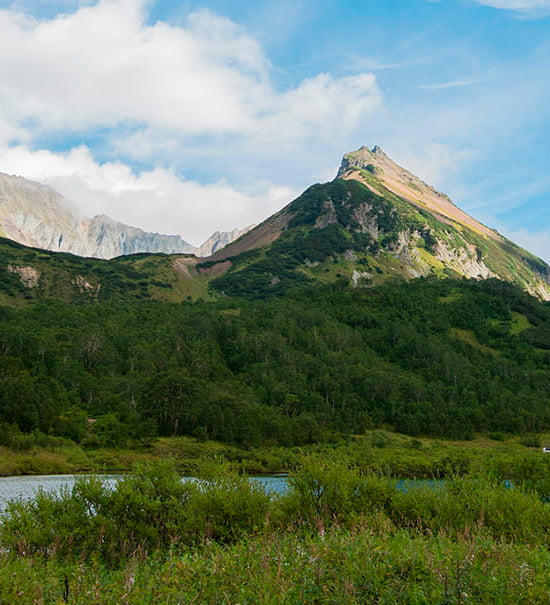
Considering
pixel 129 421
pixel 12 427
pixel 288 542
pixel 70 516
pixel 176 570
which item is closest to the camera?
pixel 176 570

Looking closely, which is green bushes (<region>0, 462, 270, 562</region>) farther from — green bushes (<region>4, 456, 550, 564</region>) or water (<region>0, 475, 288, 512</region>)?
water (<region>0, 475, 288, 512</region>)

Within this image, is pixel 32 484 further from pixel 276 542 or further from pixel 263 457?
pixel 276 542

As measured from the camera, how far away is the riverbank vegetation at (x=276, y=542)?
20.0 metres

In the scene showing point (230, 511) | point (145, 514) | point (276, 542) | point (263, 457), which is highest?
point (276, 542)

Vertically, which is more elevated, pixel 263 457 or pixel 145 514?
pixel 145 514

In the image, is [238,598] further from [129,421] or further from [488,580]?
[129,421]

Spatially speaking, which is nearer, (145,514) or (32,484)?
(145,514)

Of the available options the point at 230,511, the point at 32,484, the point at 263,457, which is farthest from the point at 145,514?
the point at 263,457

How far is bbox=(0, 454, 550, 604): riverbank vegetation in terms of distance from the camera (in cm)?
2005

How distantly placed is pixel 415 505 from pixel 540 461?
63.8m

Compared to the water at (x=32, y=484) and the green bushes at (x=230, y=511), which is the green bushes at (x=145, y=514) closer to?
the green bushes at (x=230, y=511)

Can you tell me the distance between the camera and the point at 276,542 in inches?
1079

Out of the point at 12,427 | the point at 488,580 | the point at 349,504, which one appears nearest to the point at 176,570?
the point at 488,580

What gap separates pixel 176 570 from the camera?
21.2 metres
